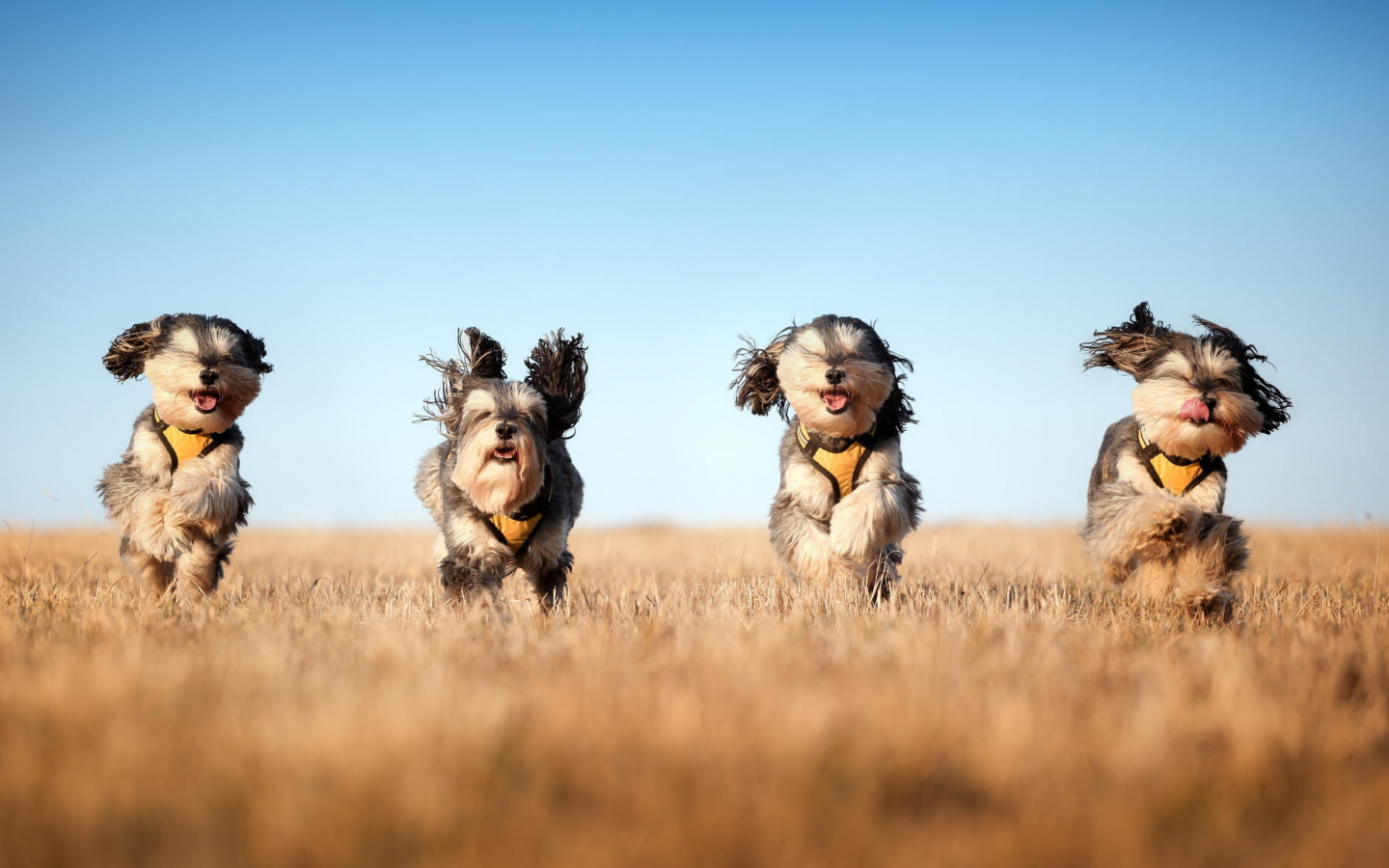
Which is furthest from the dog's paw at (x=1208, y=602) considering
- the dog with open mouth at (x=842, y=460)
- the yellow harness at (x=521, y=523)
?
the yellow harness at (x=521, y=523)

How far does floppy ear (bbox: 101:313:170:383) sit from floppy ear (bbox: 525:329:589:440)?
2.95 meters

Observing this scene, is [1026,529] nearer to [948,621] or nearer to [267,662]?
[948,621]

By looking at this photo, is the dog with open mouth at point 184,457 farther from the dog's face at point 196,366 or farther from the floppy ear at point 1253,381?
the floppy ear at point 1253,381

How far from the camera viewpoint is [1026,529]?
2017 cm

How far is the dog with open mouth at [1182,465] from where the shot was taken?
287 inches

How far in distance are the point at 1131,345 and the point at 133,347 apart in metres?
7.81

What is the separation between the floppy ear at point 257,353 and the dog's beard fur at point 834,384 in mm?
4191

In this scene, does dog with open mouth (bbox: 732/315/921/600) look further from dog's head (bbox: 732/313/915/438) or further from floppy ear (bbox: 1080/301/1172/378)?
floppy ear (bbox: 1080/301/1172/378)

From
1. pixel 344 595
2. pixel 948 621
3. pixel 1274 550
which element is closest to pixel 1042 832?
pixel 948 621

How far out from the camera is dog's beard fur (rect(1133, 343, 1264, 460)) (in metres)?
7.29

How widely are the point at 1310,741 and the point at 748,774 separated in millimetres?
2062

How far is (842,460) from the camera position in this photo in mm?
7707

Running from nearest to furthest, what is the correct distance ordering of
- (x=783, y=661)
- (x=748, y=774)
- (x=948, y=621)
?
1. (x=748, y=774)
2. (x=783, y=661)
3. (x=948, y=621)

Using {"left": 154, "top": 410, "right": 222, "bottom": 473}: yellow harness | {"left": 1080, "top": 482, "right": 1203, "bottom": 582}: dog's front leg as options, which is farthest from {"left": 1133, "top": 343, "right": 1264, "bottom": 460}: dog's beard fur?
{"left": 154, "top": 410, "right": 222, "bottom": 473}: yellow harness
